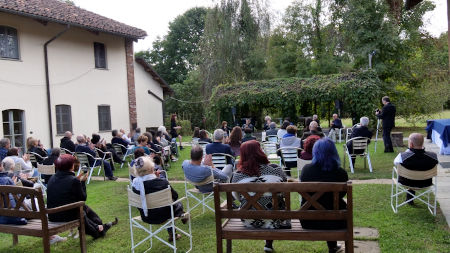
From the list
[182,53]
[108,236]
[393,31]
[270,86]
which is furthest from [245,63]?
→ [108,236]

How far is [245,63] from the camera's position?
1129 inches

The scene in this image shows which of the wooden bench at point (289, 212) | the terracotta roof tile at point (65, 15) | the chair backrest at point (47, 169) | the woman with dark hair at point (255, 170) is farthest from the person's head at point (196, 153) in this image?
the terracotta roof tile at point (65, 15)

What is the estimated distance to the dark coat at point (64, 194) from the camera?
4527 millimetres

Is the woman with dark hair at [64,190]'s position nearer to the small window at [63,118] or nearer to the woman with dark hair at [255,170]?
the woman with dark hair at [255,170]

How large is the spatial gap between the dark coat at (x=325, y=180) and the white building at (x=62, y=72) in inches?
510

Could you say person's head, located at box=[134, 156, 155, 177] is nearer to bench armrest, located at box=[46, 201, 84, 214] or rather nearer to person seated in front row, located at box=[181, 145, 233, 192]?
bench armrest, located at box=[46, 201, 84, 214]

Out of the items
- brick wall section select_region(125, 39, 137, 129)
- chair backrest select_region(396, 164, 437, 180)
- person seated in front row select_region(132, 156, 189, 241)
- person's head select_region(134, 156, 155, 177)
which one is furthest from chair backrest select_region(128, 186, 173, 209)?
brick wall section select_region(125, 39, 137, 129)

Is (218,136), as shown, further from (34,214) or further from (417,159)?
(34,214)

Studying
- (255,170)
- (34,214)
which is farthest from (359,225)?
(34,214)

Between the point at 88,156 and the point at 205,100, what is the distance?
1950 cm

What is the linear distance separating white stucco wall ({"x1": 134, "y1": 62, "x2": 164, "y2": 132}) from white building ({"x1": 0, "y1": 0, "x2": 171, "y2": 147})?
0.27 meters

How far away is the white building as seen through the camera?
13.9m

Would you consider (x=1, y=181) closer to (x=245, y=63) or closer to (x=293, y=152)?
(x=293, y=152)

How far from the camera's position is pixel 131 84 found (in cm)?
1964
